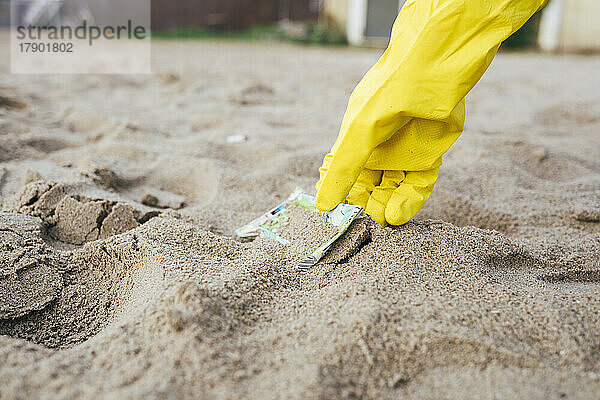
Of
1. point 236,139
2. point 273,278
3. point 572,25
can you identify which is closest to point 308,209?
point 273,278

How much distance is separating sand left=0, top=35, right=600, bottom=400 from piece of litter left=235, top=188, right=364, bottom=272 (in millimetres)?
28

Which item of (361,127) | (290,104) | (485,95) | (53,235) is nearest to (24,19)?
(290,104)

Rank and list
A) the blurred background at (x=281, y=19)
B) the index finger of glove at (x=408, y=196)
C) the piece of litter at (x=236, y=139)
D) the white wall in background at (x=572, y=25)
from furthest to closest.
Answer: the blurred background at (x=281, y=19)
the white wall in background at (x=572, y=25)
the piece of litter at (x=236, y=139)
the index finger of glove at (x=408, y=196)

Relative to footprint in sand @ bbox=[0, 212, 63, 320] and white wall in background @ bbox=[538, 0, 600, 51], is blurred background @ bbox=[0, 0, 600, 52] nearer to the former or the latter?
white wall in background @ bbox=[538, 0, 600, 51]

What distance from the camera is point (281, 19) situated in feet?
31.4

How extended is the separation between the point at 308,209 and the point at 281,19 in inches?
352

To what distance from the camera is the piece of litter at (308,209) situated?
1.22m

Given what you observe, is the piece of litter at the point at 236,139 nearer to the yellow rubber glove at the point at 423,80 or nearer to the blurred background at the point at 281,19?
the yellow rubber glove at the point at 423,80

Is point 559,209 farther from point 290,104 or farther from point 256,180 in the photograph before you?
point 290,104

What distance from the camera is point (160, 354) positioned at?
88 centimetres

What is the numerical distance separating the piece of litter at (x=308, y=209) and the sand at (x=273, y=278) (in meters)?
0.03

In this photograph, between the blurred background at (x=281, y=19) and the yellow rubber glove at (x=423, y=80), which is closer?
the yellow rubber glove at (x=423, y=80)

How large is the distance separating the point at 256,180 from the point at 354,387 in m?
1.10

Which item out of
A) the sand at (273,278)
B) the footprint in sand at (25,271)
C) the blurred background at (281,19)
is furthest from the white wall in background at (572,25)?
the footprint in sand at (25,271)
